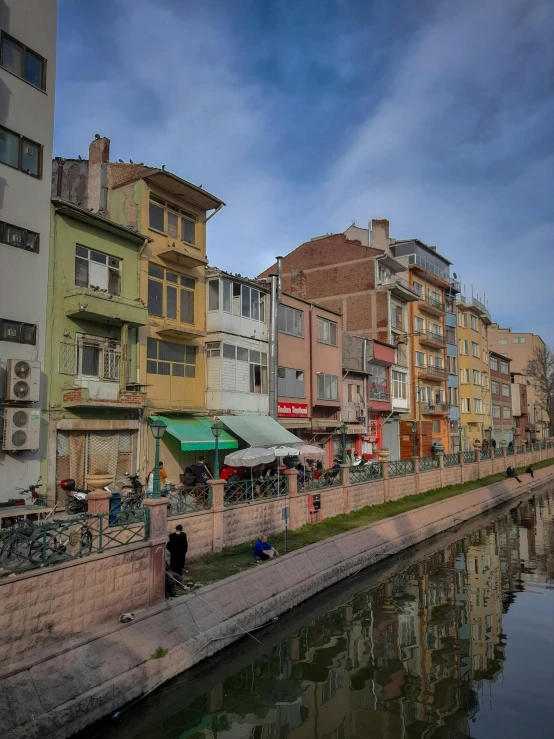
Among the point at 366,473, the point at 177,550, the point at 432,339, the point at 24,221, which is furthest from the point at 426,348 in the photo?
the point at 177,550

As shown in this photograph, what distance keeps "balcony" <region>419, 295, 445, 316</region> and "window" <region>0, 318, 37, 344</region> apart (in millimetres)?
36896

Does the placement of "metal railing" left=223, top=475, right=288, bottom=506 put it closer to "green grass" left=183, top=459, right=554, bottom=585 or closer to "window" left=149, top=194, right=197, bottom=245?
"green grass" left=183, top=459, right=554, bottom=585

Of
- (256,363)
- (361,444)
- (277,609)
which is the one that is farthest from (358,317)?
(277,609)

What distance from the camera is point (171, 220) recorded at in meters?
27.1

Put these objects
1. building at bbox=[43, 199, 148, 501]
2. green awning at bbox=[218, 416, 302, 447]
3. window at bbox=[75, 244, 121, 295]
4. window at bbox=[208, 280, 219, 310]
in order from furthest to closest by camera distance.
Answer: window at bbox=[208, 280, 219, 310]
green awning at bbox=[218, 416, 302, 447]
window at bbox=[75, 244, 121, 295]
building at bbox=[43, 199, 148, 501]

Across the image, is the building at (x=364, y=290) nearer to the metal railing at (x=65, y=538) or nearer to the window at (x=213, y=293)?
the window at (x=213, y=293)

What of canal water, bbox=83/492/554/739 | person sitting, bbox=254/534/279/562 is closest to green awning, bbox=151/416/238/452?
person sitting, bbox=254/534/279/562

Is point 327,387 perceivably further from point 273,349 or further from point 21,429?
point 21,429

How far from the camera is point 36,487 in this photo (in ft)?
63.6

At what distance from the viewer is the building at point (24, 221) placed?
18797 millimetres

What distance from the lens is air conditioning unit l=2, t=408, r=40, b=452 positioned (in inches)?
727

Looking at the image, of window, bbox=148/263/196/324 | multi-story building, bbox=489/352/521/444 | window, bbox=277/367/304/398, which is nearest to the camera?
window, bbox=148/263/196/324

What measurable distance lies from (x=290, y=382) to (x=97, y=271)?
1379 cm

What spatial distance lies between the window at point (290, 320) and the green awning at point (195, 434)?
835cm
